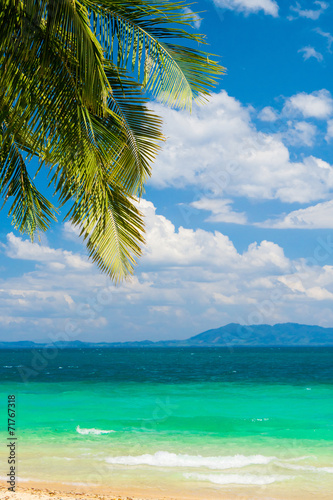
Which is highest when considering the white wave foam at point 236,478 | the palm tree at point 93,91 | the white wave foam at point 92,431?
the palm tree at point 93,91

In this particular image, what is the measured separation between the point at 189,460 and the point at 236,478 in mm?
1683

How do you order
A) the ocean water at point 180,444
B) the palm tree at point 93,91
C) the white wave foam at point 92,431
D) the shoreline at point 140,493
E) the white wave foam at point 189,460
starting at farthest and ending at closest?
the white wave foam at point 92,431 → the white wave foam at point 189,460 → the ocean water at point 180,444 → the shoreline at point 140,493 → the palm tree at point 93,91

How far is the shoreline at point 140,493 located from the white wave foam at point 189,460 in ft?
5.89

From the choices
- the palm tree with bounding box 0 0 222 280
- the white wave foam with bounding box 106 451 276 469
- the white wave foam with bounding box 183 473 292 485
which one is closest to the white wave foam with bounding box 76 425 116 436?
the white wave foam with bounding box 106 451 276 469

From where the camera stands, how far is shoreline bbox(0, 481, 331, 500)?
7695 mm

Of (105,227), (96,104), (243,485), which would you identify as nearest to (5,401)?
(243,485)

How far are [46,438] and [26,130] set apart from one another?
10641mm

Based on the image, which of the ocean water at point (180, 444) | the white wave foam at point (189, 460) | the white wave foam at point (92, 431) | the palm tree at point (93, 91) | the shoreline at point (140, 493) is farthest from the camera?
the white wave foam at point (92, 431)

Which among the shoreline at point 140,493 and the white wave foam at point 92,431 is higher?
the white wave foam at point 92,431

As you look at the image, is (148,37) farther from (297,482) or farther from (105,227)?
(297,482)

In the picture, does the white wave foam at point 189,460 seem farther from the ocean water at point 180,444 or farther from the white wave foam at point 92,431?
the white wave foam at point 92,431

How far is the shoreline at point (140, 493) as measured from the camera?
25.2 ft

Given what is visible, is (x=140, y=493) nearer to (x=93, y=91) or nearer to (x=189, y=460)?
(x=189, y=460)

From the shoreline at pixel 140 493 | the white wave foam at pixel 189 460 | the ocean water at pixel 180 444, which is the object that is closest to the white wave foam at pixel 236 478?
the ocean water at pixel 180 444
